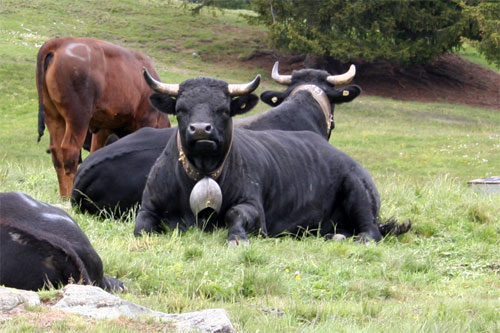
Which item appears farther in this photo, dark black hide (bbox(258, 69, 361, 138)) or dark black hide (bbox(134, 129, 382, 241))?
dark black hide (bbox(258, 69, 361, 138))

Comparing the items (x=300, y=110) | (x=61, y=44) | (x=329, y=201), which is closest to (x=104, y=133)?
(x=61, y=44)

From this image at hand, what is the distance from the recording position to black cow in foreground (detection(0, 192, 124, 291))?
17.6ft

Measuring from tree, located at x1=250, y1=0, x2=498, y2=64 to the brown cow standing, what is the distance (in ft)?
93.8

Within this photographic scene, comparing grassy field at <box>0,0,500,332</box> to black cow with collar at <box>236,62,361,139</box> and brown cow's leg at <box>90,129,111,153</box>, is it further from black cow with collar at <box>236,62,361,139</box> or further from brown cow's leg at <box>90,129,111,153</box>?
black cow with collar at <box>236,62,361,139</box>

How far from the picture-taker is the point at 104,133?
1481 cm

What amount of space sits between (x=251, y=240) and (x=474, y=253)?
2.12m

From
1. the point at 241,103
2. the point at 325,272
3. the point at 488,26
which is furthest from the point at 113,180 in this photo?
the point at 488,26

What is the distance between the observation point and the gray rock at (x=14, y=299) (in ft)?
14.6

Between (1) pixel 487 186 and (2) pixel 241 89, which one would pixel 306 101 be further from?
(2) pixel 241 89

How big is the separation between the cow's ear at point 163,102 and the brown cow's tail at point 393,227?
270 centimetres

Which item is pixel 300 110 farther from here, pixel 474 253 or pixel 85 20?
pixel 85 20

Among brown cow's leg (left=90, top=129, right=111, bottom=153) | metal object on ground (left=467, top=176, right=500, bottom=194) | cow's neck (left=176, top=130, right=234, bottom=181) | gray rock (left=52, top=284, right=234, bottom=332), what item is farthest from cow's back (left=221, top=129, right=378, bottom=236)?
brown cow's leg (left=90, top=129, right=111, bottom=153)

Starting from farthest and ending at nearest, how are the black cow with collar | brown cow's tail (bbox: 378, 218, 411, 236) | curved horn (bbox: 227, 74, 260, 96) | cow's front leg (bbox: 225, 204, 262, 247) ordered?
the black cow with collar < brown cow's tail (bbox: 378, 218, 411, 236) < curved horn (bbox: 227, 74, 260, 96) < cow's front leg (bbox: 225, 204, 262, 247)

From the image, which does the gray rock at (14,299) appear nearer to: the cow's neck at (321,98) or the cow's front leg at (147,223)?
the cow's front leg at (147,223)
